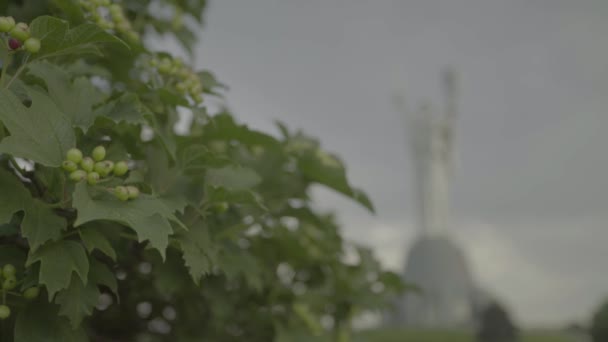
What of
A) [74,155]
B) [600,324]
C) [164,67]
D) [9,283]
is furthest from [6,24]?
[600,324]

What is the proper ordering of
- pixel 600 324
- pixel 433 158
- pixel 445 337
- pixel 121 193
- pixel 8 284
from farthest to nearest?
pixel 433 158, pixel 445 337, pixel 600 324, pixel 8 284, pixel 121 193

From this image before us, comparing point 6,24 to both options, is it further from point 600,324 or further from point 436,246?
point 436,246

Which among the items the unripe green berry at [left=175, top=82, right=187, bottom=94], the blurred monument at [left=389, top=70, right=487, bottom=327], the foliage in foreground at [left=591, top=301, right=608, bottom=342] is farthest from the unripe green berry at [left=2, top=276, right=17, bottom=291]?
the blurred monument at [left=389, top=70, right=487, bottom=327]

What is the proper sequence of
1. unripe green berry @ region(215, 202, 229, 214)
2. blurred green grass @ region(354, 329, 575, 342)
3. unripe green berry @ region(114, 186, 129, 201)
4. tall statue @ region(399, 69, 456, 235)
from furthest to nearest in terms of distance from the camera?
tall statue @ region(399, 69, 456, 235) < blurred green grass @ region(354, 329, 575, 342) < unripe green berry @ region(215, 202, 229, 214) < unripe green berry @ region(114, 186, 129, 201)

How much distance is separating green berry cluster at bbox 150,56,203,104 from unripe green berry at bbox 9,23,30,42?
0.39 meters

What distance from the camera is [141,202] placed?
111 cm

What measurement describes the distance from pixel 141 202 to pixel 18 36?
42cm

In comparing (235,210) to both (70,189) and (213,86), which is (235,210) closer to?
(213,86)

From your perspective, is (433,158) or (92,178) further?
(433,158)

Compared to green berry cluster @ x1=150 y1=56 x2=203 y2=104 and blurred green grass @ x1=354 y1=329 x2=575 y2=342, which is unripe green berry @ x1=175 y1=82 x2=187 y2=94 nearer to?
green berry cluster @ x1=150 y1=56 x2=203 y2=104

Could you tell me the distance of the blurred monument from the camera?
19.8m

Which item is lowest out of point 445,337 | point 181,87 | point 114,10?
point 181,87

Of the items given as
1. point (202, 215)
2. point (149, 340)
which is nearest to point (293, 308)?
point (149, 340)

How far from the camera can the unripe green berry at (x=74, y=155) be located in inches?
43.7
